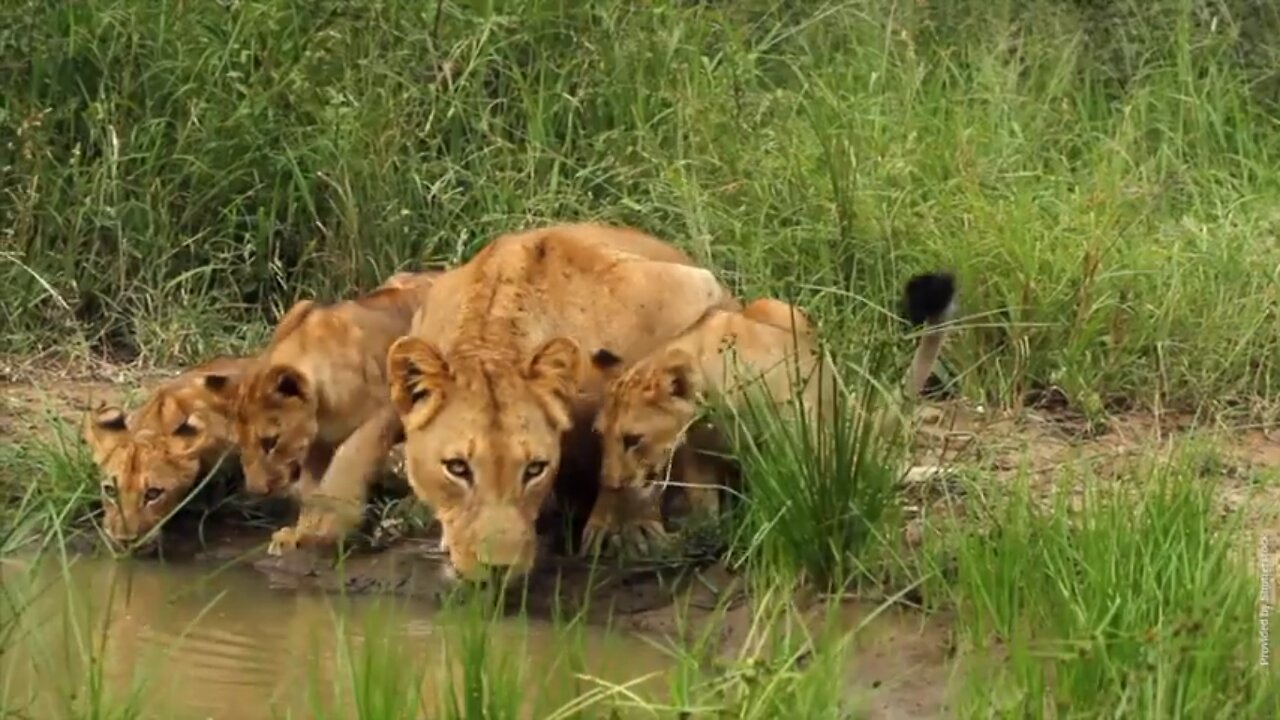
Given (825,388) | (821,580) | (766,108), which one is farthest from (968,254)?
(821,580)

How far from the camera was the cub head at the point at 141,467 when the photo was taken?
6.12 meters

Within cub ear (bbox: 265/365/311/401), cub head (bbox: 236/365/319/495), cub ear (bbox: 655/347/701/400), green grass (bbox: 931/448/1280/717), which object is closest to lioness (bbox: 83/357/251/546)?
cub head (bbox: 236/365/319/495)

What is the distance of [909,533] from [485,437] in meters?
1.02

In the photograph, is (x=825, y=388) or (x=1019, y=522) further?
(x=825, y=388)

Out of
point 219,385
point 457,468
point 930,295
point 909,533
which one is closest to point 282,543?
point 219,385

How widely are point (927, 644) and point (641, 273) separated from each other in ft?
5.25

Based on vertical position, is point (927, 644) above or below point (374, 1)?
below

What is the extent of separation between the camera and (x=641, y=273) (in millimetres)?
6551

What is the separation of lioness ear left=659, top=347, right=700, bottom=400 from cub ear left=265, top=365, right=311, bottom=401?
0.89 meters

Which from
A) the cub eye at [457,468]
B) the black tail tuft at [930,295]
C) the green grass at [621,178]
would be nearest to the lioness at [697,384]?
the black tail tuft at [930,295]

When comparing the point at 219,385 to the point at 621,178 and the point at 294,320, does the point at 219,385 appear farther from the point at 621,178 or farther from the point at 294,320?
the point at 621,178

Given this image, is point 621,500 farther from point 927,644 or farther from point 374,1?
point 374,1

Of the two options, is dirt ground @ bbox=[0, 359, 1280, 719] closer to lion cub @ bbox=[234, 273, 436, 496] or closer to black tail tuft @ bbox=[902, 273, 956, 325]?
lion cub @ bbox=[234, 273, 436, 496]

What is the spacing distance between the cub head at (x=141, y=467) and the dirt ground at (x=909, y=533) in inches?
8.8
